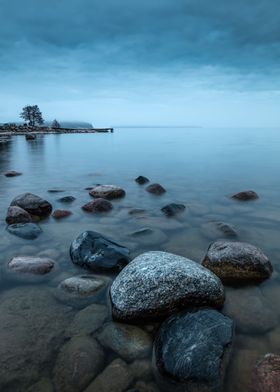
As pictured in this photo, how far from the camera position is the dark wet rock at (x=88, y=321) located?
505cm

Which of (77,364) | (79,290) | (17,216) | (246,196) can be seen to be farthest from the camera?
(246,196)

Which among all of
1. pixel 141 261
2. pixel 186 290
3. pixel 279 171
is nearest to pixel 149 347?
pixel 186 290

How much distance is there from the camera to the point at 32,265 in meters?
6.84

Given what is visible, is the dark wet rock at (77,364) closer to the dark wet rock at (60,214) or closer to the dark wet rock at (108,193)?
the dark wet rock at (60,214)

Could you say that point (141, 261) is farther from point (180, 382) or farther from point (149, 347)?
point (180, 382)

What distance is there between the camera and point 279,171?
25.3 metres

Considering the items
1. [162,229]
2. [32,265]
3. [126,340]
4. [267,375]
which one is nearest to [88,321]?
[126,340]

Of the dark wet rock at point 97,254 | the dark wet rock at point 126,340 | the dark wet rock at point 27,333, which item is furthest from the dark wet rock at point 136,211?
the dark wet rock at point 126,340

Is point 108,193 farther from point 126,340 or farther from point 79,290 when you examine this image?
point 126,340

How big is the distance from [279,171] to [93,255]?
72.6 ft

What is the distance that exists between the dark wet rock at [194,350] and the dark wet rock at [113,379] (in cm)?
44

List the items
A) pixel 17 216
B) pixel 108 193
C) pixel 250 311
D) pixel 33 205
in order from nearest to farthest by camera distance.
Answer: pixel 250 311
pixel 17 216
pixel 33 205
pixel 108 193

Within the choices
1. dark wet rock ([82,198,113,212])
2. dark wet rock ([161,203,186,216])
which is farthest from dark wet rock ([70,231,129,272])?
dark wet rock ([161,203,186,216])

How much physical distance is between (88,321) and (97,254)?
1887 millimetres
